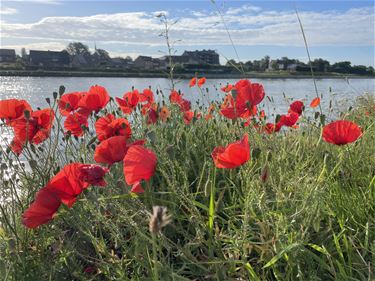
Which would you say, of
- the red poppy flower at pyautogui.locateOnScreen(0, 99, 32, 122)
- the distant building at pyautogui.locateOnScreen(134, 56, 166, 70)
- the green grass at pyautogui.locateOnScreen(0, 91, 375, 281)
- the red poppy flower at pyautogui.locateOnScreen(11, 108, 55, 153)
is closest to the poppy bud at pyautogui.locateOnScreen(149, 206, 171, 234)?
the green grass at pyautogui.locateOnScreen(0, 91, 375, 281)

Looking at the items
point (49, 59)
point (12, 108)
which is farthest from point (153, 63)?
point (49, 59)

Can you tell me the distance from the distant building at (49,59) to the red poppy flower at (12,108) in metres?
28.4

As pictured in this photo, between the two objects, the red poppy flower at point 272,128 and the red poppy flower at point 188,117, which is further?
the red poppy flower at point 188,117

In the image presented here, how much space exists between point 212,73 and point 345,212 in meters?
4.65

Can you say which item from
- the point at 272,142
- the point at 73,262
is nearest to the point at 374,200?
the point at 272,142

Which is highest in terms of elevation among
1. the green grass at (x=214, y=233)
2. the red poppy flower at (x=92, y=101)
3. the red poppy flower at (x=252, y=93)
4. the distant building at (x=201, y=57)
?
the distant building at (x=201, y=57)

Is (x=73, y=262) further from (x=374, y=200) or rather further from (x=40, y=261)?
(x=374, y=200)

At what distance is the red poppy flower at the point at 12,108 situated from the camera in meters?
1.39

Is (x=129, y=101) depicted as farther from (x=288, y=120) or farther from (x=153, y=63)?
(x=153, y=63)

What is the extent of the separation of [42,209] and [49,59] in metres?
30.4

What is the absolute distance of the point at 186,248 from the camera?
100 cm

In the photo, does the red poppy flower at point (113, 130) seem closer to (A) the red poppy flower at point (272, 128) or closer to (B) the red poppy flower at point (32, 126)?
(B) the red poppy flower at point (32, 126)

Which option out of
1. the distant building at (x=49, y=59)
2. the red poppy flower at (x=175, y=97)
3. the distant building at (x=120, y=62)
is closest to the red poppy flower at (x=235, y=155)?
the red poppy flower at (x=175, y=97)

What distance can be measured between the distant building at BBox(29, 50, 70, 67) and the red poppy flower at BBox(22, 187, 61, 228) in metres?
29.0
